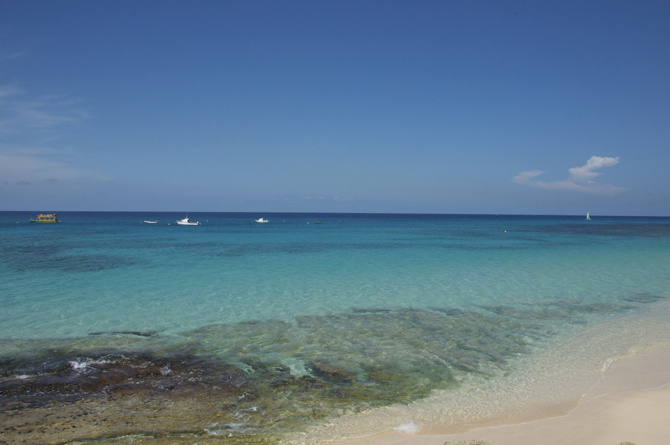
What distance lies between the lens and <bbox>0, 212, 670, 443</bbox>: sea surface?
17.0 feet

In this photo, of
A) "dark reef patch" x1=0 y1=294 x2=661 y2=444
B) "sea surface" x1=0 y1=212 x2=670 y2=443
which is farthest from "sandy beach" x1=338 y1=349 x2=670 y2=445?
"dark reef patch" x1=0 y1=294 x2=661 y2=444

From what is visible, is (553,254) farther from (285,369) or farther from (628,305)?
(285,369)

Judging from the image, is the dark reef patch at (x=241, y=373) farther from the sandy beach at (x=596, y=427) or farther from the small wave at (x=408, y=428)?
the sandy beach at (x=596, y=427)

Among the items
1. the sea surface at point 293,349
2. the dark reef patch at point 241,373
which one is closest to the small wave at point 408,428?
the sea surface at point 293,349

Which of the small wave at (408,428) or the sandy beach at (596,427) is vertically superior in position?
the sandy beach at (596,427)

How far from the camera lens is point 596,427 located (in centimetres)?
497

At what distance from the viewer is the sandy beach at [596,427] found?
4659mm

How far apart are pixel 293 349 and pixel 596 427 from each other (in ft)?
16.7

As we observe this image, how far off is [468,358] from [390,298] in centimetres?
550

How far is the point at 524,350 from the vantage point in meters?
8.03

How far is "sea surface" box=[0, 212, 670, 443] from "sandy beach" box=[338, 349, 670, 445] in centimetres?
26

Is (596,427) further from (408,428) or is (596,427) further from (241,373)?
(241,373)

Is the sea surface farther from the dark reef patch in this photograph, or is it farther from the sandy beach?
the sandy beach

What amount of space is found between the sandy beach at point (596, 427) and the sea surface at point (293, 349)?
258 millimetres
